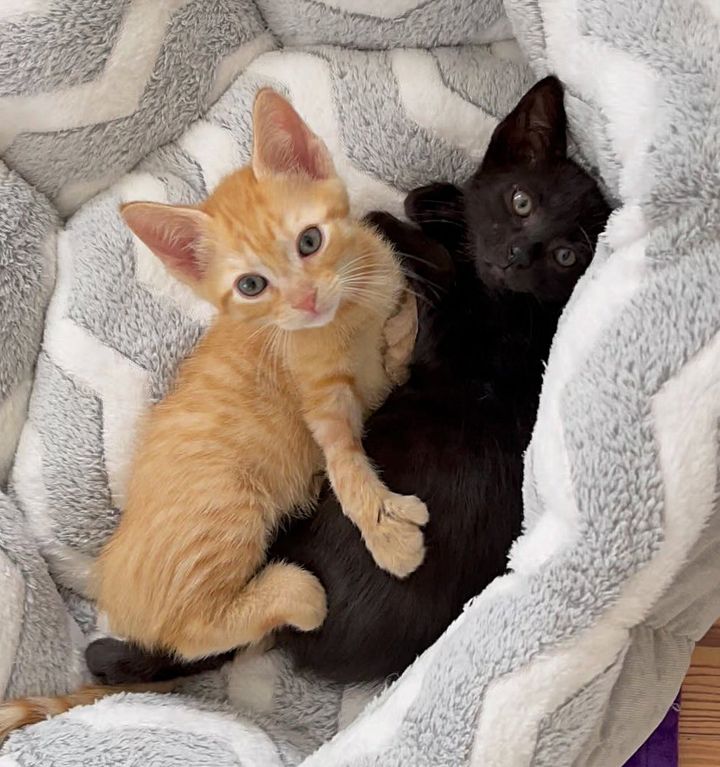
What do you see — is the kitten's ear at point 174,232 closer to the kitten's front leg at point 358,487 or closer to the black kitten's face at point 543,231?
the kitten's front leg at point 358,487

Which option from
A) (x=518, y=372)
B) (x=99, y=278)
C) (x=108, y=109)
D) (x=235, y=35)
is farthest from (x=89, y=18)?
(x=518, y=372)

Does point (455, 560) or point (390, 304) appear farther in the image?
point (390, 304)

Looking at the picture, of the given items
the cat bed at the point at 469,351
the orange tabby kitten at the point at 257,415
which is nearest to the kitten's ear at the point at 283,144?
the orange tabby kitten at the point at 257,415

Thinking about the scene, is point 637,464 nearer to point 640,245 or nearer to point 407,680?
point 640,245

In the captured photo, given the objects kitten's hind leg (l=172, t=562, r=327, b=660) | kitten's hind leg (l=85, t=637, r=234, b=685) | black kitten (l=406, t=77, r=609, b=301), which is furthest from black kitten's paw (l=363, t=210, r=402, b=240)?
kitten's hind leg (l=85, t=637, r=234, b=685)

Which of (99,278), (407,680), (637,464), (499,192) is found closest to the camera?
(637,464)

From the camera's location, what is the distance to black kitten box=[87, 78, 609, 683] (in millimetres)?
Result: 1247

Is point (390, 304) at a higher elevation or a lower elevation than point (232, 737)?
higher

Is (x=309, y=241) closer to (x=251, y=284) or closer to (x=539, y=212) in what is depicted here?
(x=251, y=284)

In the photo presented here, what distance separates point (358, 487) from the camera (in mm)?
1242

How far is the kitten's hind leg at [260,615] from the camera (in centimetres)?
124

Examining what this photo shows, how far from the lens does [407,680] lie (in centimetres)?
116

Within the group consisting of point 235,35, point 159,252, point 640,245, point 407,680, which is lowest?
point 407,680

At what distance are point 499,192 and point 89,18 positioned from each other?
0.71 m
